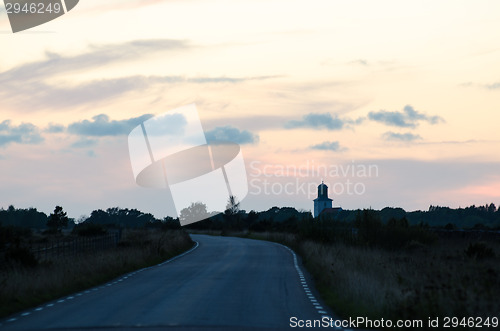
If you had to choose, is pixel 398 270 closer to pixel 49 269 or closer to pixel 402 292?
pixel 402 292

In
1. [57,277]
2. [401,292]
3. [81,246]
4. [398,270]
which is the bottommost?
[398,270]

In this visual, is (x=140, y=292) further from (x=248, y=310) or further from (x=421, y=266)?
(x=421, y=266)

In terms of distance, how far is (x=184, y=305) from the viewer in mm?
19297

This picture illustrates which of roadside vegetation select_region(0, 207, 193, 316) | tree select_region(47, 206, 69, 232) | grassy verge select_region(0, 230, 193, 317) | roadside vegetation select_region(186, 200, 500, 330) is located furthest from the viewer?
tree select_region(47, 206, 69, 232)

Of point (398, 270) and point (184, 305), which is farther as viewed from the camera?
point (398, 270)

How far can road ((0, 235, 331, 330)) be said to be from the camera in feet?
50.9

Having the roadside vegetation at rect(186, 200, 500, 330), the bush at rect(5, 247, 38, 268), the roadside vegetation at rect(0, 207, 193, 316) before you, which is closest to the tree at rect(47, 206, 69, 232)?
the roadside vegetation at rect(186, 200, 500, 330)

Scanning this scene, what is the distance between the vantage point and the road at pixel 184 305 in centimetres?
1551

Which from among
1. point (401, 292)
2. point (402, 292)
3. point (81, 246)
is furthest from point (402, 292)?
point (81, 246)

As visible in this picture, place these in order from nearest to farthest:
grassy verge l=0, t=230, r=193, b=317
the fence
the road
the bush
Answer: the road < grassy verge l=0, t=230, r=193, b=317 < the bush < the fence

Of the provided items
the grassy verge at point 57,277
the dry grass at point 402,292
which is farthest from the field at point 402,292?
the grassy verge at point 57,277

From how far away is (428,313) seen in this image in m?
14.3

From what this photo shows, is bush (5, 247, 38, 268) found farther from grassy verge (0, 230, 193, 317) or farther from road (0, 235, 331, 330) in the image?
road (0, 235, 331, 330)

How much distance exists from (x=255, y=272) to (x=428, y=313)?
1957 centimetres
